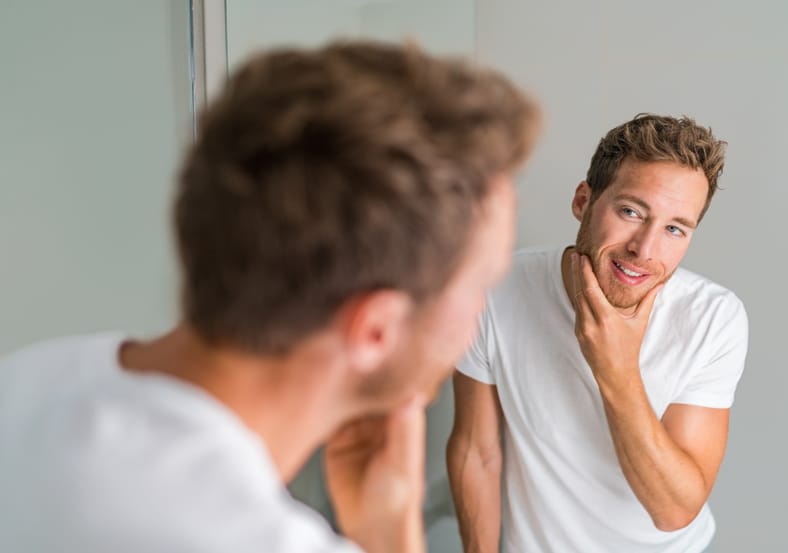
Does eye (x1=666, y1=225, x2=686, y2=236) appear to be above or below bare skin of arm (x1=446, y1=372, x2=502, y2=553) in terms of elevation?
above

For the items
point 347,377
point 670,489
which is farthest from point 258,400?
point 670,489

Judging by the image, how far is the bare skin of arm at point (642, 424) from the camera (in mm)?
1160

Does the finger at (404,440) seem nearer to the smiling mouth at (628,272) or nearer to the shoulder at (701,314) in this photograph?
the smiling mouth at (628,272)

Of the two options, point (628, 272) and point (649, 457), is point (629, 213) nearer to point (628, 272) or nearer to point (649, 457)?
point (628, 272)

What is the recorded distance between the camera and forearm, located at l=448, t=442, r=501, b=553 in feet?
4.54

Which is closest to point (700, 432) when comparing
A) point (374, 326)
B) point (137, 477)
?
point (374, 326)

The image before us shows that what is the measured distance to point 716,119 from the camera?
5.04 ft

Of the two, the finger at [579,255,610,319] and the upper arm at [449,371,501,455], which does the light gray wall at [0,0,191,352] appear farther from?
the finger at [579,255,610,319]

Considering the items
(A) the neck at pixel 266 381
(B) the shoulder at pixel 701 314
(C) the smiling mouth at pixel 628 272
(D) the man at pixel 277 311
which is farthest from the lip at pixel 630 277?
(A) the neck at pixel 266 381

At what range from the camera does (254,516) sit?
45 centimetres

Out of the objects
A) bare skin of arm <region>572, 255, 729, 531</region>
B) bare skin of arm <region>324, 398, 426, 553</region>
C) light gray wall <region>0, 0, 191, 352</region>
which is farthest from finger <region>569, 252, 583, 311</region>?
light gray wall <region>0, 0, 191, 352</region>

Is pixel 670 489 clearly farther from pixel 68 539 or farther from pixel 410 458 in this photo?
pixel 68 539

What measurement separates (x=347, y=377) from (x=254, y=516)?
136mm

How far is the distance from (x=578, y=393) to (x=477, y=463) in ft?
0.75
